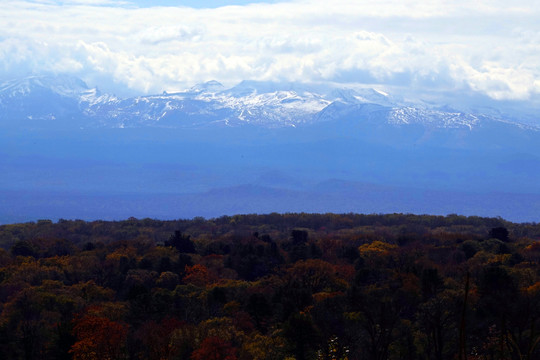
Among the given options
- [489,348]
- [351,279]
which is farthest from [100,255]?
[489,348]

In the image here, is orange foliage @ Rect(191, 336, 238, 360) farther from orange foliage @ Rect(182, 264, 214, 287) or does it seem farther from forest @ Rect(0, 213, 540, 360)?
orange foliage @ Rect(182, 264, 214, 287)

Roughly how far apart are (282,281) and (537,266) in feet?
64.8

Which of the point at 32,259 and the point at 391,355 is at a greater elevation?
the point at 32,259

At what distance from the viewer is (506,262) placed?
60.6 metres

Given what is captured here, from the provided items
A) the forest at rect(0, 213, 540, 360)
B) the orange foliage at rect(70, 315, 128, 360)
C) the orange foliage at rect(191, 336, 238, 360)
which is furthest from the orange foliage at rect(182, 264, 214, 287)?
the orange foliage at rect(191, 336, 238, 360)

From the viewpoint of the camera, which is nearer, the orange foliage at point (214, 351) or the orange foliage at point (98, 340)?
the orange foliage at point (214, 351)

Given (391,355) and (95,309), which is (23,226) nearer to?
(95,309)

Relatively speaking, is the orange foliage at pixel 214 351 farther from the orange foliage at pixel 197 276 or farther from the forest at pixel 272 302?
the orange foliage at pixel 197 276

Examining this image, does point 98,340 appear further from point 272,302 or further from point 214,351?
point 272,302

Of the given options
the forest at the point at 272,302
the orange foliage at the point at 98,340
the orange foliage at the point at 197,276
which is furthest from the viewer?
the orange foliage at the point at 197,276

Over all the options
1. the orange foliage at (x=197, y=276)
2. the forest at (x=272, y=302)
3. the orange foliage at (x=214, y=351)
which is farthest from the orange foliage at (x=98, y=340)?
the orange foliage at (x=197, y=276)

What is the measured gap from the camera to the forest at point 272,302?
120 ft

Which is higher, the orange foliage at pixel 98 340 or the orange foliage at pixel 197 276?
the orange foliage at pixel 197 276

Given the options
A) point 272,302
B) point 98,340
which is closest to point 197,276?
point 272,302
